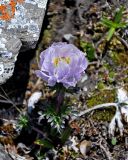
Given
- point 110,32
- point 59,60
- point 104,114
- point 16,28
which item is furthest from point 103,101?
point 16,28

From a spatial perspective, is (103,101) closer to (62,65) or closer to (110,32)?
(110,32)

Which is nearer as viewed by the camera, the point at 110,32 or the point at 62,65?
the point at 62,65

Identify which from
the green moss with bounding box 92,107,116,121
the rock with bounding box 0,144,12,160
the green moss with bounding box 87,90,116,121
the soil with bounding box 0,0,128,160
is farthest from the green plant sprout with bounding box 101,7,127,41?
the rock with bounding box 0,144,12,160

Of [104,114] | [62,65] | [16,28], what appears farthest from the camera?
[104,114]

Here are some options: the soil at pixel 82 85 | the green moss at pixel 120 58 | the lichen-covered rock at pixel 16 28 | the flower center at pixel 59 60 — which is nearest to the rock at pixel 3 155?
the soil at pixel 82 85

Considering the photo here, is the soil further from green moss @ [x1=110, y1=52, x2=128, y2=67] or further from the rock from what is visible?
the rock
